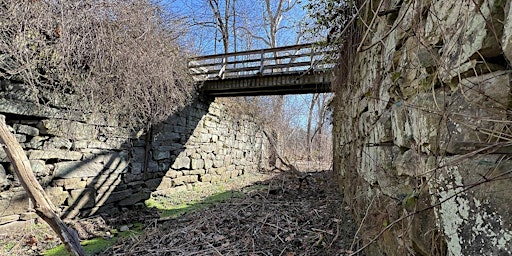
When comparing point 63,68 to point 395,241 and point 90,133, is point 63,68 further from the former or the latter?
point 395,241

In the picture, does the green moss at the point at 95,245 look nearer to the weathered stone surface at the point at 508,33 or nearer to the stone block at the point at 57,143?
the stone block at the point at 57,143

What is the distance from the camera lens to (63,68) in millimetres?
3666

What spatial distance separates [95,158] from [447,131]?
15.2 feet

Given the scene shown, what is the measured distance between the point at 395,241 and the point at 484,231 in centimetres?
65

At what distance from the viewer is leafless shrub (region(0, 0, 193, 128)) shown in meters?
3.30

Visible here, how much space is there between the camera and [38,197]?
8.11ft

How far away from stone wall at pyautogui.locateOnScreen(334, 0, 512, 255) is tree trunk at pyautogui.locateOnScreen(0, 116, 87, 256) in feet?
8.36

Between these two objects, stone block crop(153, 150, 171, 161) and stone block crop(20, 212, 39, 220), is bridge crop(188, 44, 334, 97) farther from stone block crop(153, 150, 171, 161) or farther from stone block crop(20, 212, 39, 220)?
stone block crop(20, 212, 39, 220)

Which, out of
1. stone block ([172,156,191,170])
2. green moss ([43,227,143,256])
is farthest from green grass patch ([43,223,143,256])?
stone block ([172,156,191,170])

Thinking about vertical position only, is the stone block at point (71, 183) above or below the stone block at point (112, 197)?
above

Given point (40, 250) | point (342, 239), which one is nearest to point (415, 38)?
point (342, 239)

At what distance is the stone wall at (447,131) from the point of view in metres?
0.78

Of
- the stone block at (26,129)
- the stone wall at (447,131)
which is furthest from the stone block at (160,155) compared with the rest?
the stone wall at (447,131)

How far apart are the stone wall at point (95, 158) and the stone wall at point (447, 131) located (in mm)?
3974
